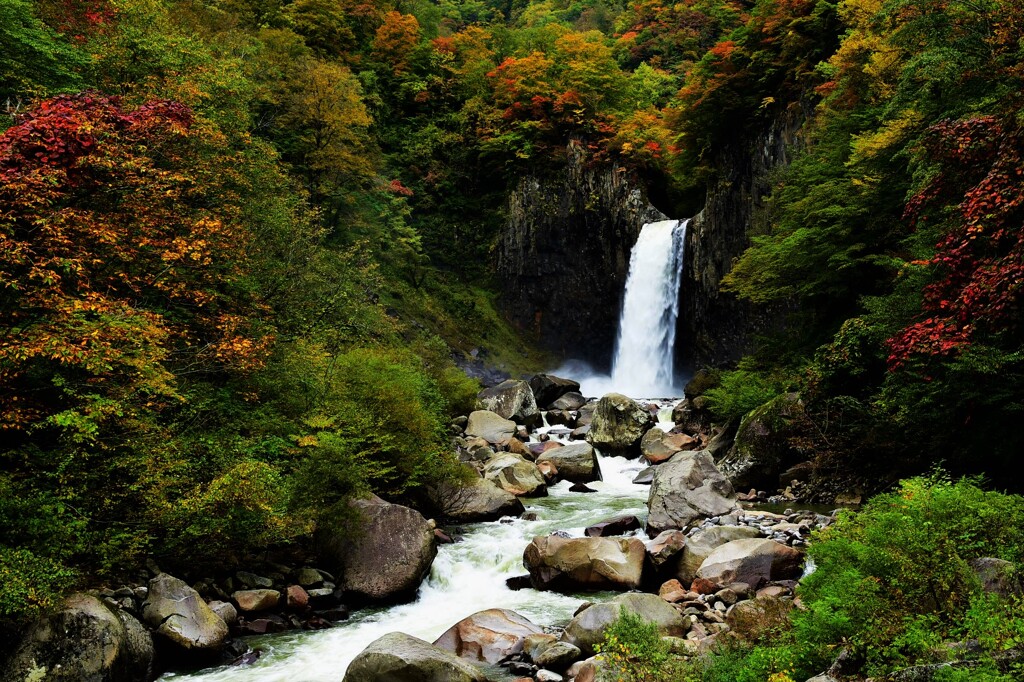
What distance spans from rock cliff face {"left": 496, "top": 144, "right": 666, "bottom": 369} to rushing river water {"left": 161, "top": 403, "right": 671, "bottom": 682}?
21.5 meters

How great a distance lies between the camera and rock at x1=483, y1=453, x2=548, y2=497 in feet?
52.2

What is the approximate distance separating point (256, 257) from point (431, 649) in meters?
10.7

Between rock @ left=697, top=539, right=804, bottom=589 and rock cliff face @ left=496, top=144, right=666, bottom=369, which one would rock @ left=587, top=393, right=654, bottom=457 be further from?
rock cliff face @ left=496, top=144, right=666, bottom=369

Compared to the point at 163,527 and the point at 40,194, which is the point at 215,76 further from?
the point at 163,527

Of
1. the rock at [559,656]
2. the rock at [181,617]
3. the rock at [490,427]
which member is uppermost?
the rock at [559,656]

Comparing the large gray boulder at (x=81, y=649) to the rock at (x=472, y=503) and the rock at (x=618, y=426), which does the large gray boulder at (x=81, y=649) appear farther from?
the rock at (x=618, y=426)

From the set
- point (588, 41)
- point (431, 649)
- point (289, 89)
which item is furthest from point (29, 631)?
point (588, 41)

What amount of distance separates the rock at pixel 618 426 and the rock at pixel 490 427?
9.53ft

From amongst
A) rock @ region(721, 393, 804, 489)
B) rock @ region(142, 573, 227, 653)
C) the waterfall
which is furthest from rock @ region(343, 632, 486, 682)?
the waterfall

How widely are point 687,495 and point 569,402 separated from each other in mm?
15012

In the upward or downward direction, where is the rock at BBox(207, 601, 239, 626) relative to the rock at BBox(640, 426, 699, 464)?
downward

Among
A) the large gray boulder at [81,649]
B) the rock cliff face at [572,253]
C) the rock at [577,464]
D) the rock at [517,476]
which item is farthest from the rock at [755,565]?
the rock cliff face at [572,253]

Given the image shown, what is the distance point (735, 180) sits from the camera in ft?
91.1

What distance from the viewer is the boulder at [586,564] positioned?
991 centimetres
